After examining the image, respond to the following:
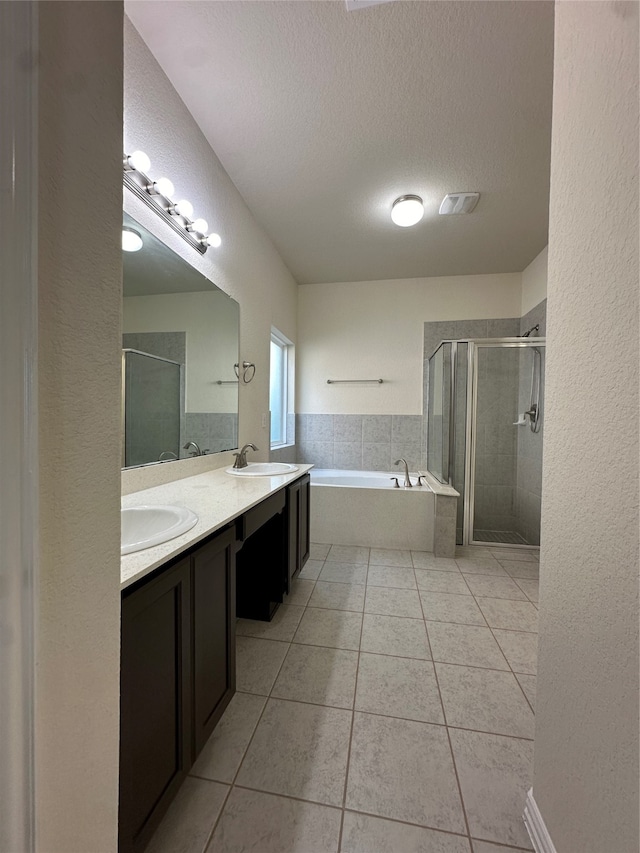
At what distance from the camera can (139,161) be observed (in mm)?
1373

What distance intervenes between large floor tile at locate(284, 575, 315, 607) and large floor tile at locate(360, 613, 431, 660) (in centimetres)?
41

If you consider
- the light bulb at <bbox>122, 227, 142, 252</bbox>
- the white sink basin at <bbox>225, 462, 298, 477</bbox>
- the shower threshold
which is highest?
the light bulb at <bbox>122, 227, 142, 252</bbox>

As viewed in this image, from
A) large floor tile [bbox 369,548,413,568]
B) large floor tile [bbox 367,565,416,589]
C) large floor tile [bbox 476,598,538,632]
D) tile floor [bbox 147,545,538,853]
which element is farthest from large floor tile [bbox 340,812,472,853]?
large floor tile [bbox 369,548,413,568]

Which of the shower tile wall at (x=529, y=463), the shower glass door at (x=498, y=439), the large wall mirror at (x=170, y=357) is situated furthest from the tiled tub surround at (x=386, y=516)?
the large wall mirror at (x=170, y=357)

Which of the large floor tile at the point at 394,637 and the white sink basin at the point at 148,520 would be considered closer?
the white sink basin at the point at 148,520

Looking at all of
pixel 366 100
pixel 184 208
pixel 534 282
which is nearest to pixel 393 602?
pixel 184 208

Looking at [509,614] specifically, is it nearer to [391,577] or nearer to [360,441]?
[391,577]

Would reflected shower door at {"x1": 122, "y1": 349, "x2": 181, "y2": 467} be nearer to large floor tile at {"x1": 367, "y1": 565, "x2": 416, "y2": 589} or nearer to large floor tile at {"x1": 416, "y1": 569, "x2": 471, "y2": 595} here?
large floor tile at {"x1": 367, "y1": 565, "x2": 416, "y2": 589}

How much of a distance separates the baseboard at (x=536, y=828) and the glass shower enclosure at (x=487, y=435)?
7.92 ft

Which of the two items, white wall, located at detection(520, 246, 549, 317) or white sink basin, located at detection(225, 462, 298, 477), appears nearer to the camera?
white sink basin, located at detection(225, 462, 298, 477)

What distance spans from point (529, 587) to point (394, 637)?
3.98 ft

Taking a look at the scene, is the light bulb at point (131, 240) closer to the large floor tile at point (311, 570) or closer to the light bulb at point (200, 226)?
the light bulb at point (200, 226)

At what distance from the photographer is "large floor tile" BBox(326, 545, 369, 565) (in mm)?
2828

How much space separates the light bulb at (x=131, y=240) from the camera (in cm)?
140
